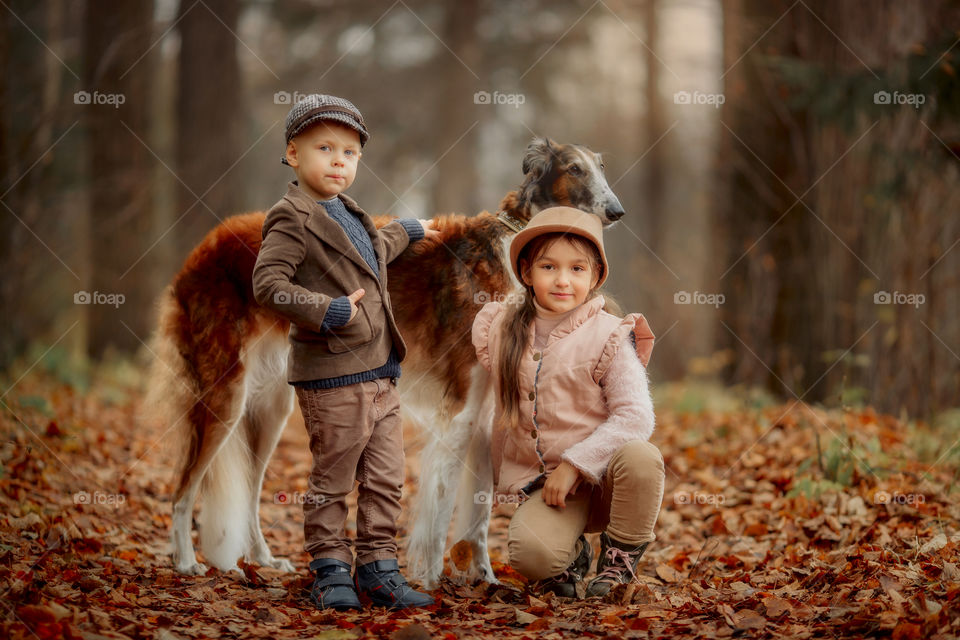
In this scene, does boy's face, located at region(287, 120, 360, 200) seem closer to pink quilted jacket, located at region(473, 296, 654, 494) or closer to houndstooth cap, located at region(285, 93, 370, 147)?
houndstooth cap, located at region(285, 93, 370, 147)

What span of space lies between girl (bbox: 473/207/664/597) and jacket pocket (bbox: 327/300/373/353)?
1.88ft

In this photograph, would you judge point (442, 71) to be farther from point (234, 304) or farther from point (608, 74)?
point (234, 304)

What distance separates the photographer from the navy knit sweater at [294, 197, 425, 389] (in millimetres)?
3027

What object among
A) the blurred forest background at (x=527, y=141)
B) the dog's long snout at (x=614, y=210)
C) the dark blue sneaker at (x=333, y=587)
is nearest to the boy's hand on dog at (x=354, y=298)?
the dark blue sneaker at (x=333, y=587)

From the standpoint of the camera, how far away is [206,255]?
3.98 metres

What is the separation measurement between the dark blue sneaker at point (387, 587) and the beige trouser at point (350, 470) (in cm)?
3

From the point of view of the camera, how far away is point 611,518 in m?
3.24

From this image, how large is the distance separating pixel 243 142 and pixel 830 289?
6.52m

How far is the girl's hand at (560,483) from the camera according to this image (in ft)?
10.4

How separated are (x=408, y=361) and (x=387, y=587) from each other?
127cm

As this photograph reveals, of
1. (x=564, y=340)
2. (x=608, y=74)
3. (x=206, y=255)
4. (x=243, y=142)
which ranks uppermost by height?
(x=608, y=74)

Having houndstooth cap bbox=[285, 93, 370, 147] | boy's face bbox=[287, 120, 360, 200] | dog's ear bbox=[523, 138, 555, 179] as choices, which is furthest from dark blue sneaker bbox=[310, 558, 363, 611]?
dog's ear bbox=[523, 138, 555, 179]

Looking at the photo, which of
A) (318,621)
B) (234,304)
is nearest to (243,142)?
(234,304)

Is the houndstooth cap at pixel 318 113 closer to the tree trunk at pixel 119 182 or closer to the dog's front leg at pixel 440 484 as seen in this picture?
the dog's front leg at pixel 440 484
